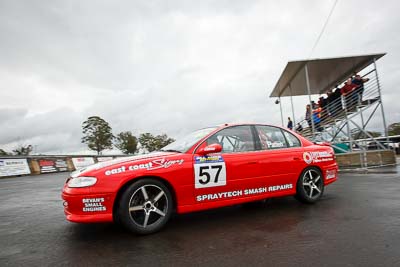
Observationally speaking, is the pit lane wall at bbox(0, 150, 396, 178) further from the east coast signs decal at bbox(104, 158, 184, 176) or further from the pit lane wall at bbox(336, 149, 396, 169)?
the east coast signs decal at bbox(104, 158, 184, 176)

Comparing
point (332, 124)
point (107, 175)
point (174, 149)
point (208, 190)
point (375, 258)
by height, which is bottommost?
point (375, 258)

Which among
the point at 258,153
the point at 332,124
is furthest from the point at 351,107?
the point at 258,153

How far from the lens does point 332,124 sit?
12.6 meters

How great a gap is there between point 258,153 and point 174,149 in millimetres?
1304

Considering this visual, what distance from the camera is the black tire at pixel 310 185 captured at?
415cm

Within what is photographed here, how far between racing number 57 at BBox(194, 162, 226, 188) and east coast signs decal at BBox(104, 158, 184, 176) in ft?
0.96

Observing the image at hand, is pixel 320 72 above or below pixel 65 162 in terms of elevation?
above

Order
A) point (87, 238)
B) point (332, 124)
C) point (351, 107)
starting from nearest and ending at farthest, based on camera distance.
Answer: point (87, 238), point (351, 107), point (332, 124)

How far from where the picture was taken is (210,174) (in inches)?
134

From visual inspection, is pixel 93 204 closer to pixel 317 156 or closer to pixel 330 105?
pixel 317 156

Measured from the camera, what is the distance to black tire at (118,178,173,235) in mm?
2887

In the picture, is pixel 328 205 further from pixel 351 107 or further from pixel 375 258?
pixel 351 107

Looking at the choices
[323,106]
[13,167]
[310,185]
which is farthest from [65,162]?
[310,185]

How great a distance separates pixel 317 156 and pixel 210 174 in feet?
7.14
